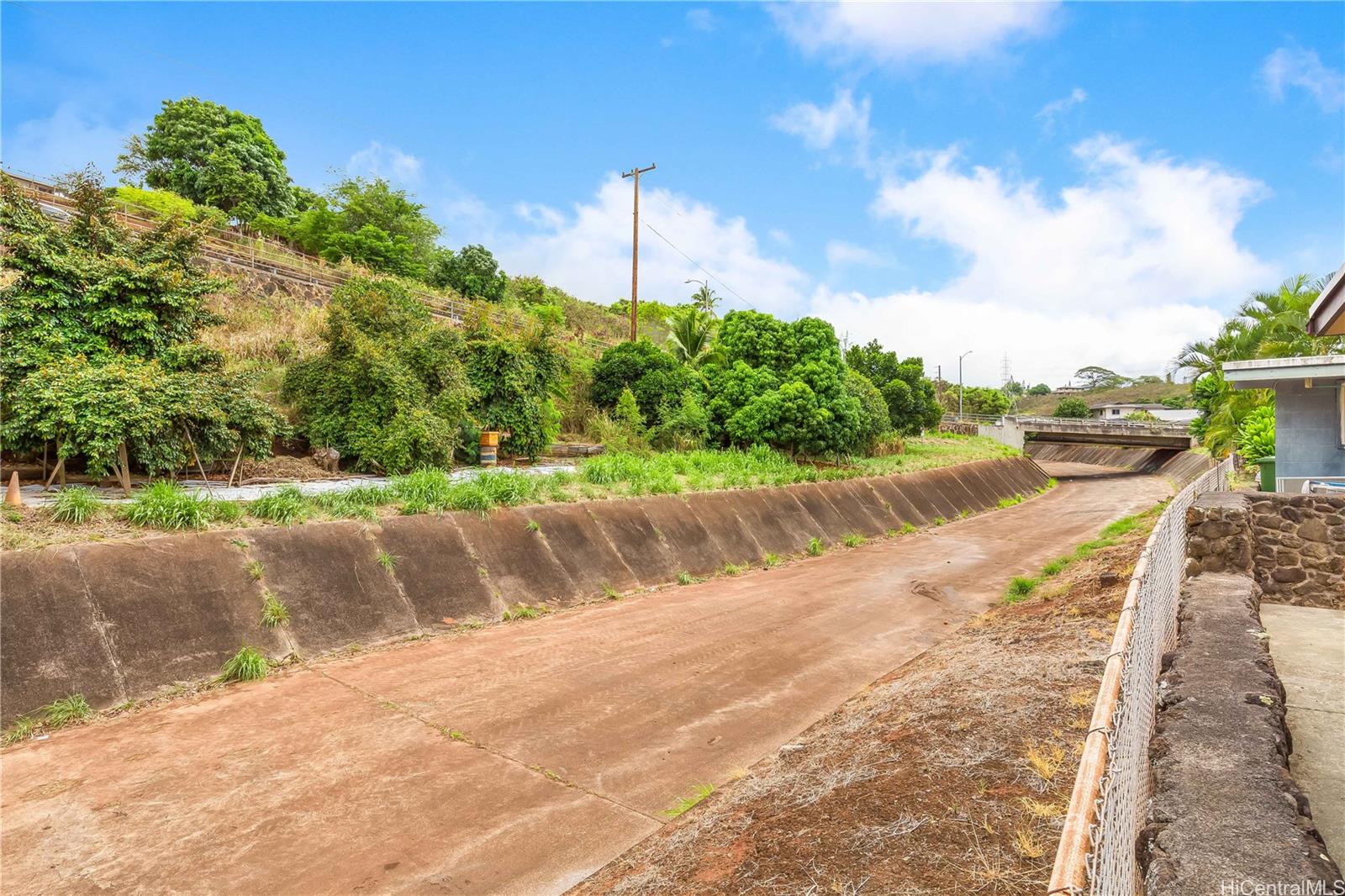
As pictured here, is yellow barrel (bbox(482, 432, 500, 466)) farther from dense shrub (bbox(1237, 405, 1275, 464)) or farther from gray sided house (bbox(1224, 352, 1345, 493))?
dense shrub (bbox(1237, 405, 1275, 464))

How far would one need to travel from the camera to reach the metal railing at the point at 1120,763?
188 centimetres

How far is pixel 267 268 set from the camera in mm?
19188

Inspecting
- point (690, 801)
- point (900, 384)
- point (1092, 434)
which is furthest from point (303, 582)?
point (1092, 434)

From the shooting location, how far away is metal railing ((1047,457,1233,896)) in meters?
1.88

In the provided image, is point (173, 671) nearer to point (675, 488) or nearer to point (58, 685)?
point (58, 685)

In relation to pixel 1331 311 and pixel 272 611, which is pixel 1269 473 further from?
pixel 272 611

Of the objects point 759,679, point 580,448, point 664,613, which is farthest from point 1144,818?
point 580,448

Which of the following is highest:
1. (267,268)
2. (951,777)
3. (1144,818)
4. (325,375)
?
(267,268)

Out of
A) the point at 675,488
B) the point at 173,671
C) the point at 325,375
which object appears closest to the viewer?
the point at 173,671

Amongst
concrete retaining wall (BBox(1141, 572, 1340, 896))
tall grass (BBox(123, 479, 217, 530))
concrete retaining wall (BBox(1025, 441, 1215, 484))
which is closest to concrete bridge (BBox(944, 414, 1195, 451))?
concrete retaining wall (BBox(1025, 441, 1215, 484))

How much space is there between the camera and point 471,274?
29.8m

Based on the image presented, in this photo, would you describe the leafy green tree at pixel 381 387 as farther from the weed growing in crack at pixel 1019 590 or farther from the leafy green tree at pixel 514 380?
the weed growing in crack at pixel 1019 590

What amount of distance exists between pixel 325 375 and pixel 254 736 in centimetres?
779

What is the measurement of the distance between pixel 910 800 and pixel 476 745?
9.56 ft
